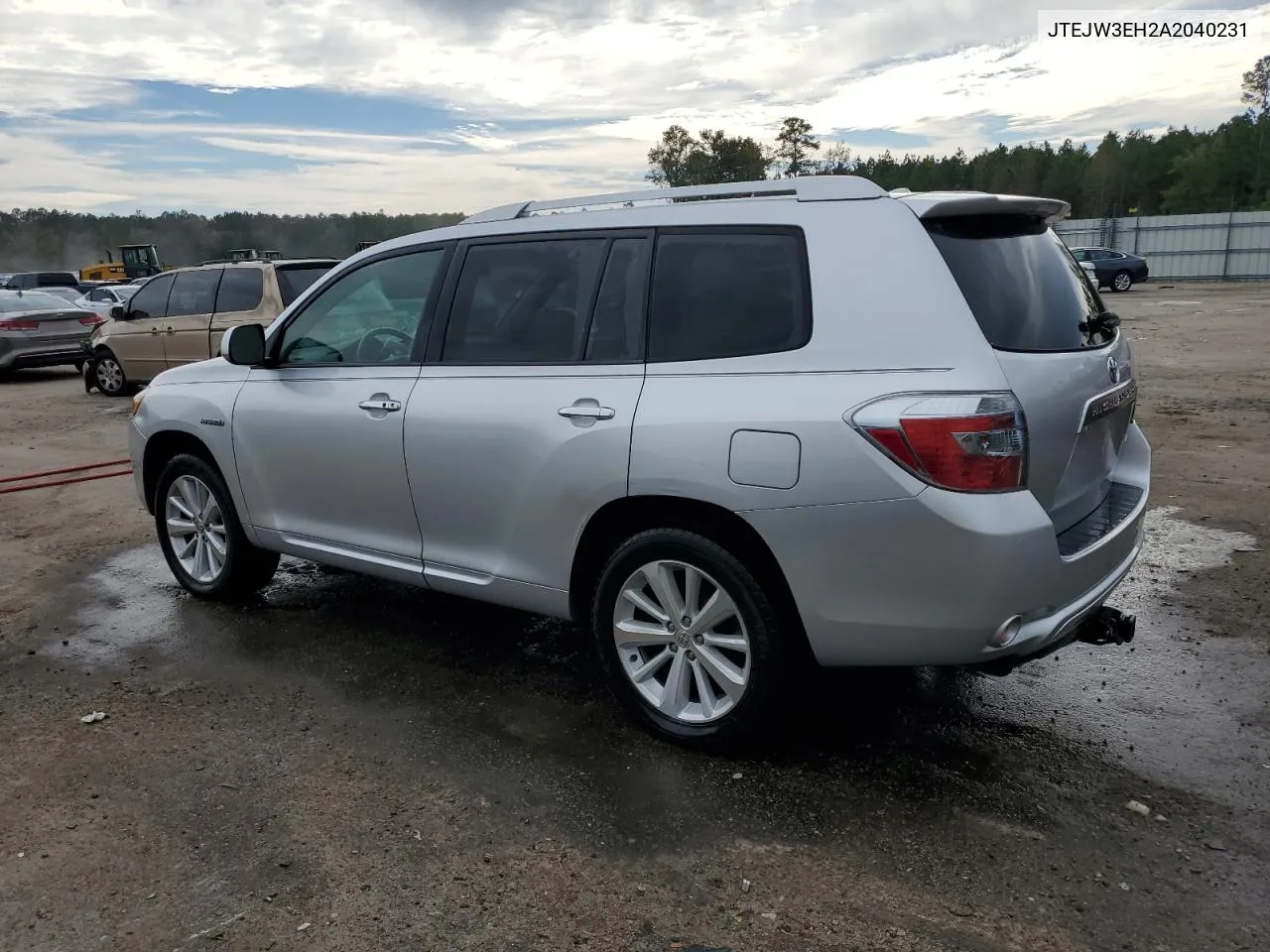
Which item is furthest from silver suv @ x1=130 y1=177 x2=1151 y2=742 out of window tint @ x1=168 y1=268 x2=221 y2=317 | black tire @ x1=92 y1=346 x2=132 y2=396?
black tire @ x1=92 y1=346 x2=132 y2=396

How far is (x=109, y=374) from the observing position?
1422 cm

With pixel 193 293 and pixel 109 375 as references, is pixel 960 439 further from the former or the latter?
pixel 109 375

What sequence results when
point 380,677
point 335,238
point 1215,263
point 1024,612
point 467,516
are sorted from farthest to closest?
point 335,238, point 1215,263, point 380,677, point 467,516, point 1024,612

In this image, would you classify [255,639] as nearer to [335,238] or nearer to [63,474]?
[63,474]

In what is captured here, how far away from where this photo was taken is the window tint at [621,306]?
3.56 meters

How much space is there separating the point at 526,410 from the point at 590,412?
0.31 metres

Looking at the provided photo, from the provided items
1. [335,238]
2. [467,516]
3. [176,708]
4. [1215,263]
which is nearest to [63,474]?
[176,708]

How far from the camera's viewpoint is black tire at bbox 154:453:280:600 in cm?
504

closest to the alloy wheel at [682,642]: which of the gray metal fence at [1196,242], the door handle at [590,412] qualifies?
the door handle at [590,412]

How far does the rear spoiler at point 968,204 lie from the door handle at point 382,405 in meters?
2.10

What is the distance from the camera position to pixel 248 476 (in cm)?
482

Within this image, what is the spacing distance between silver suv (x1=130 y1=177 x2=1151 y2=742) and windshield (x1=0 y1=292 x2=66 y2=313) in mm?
15120

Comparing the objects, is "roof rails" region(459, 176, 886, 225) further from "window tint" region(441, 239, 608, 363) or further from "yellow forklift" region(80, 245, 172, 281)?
"yellow forklift" region(80, 245, 172, 281)

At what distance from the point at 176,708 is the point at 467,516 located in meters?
1.41
